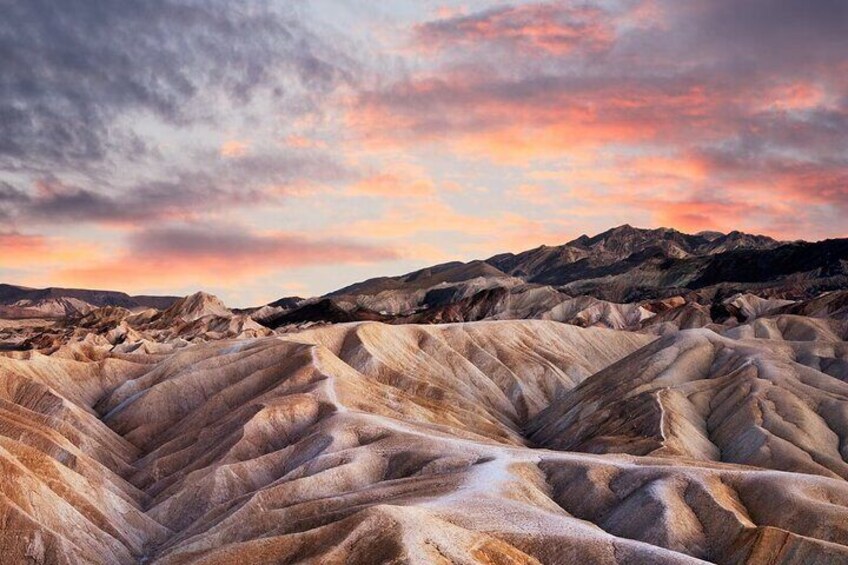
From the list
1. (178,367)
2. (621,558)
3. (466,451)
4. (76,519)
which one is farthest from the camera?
(178,367)

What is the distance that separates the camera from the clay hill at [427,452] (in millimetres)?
53031

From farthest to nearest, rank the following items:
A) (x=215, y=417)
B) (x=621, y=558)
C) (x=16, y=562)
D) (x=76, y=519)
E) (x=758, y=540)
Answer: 1. (x=215, y=417)
2. (x=76, y=519)
3. (x=16, y=562)
4. (x=758, y=540)
5. (x=621, y=558)

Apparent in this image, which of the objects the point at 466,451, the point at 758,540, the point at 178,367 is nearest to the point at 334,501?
the point at 466,451

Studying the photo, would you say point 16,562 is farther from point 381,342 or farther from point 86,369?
point 381,342

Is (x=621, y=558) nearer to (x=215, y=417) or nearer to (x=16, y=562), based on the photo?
(x=16, y=562)

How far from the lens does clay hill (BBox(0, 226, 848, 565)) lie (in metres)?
53.0

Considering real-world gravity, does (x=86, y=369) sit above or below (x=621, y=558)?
above

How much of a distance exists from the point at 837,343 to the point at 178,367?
331 feet

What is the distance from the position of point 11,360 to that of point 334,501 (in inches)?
2838

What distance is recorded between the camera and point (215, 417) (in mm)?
104875

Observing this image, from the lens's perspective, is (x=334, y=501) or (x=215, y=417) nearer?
(x=334, y=501)

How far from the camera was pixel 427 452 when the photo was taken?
74.9 meters

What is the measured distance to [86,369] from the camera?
128750 millimetres

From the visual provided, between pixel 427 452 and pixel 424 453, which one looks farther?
pixel 427 452
